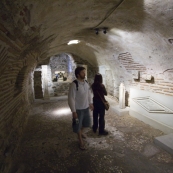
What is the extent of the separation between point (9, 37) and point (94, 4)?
169 cm

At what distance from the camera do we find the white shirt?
2.97 meters

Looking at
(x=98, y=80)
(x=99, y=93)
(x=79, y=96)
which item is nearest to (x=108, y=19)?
(x=98, y=80)

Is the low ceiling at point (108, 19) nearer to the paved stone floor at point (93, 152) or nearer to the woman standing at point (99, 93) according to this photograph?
the woman standing at point (99, 93)

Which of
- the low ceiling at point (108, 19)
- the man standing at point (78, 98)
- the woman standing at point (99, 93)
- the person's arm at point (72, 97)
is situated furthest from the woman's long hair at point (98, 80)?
the low ceiling at point (108, 19)

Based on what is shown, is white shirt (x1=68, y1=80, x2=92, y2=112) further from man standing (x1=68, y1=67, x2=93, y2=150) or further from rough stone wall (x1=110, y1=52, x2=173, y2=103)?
rough stone wall (x1=110, y1=52, x2=173, y2=103)

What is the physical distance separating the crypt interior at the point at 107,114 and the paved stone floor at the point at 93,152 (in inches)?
0.8

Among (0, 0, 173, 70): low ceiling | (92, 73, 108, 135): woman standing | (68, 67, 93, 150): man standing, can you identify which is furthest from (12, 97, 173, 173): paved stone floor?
(0, 0, 173, 70): low ceiling

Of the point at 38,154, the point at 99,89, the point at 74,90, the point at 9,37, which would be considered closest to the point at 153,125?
the point at 99,89

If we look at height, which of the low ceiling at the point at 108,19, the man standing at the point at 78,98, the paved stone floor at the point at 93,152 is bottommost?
the paved stone floor at the point at 93,152

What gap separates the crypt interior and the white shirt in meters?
1.17

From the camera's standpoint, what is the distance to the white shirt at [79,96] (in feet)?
9.75

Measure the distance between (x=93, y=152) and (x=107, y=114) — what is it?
2.84 meters

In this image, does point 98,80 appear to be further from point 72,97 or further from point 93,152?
point 93,152

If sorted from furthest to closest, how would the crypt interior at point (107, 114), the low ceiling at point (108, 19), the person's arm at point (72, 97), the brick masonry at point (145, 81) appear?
the brick masonry at point (145, 81) → the person's arm at point (72, 97) → the crypt interior at point (107, 114) → the low ceiling at point (108, 19)
